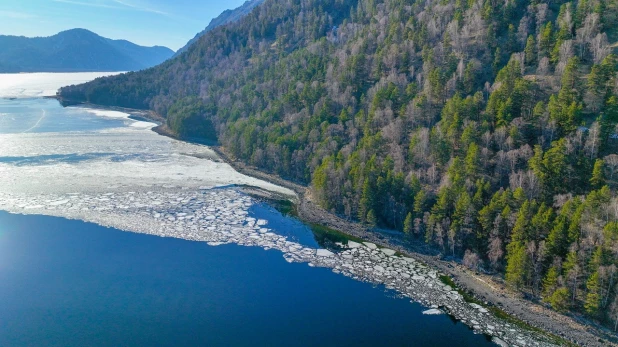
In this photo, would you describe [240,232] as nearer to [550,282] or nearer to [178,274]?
[178,274]

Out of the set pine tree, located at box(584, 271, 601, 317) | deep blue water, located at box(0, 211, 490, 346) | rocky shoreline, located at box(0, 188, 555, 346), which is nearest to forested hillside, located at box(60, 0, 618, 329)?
pine tree, located at box(584, 271, 601, 317)

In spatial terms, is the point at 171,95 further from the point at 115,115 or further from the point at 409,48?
the point at 409,48

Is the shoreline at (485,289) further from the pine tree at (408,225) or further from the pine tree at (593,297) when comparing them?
the pine tree at (408,225)

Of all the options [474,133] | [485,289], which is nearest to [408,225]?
[485,289]

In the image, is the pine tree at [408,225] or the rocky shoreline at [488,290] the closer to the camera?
the rocky shoreline at [488,290]

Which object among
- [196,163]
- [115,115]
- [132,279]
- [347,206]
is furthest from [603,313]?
[115,115]

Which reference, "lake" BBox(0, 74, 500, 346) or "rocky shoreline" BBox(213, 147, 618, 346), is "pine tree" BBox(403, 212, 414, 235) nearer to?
"rocky shoreline" BBox(213, 147, 618, 346)

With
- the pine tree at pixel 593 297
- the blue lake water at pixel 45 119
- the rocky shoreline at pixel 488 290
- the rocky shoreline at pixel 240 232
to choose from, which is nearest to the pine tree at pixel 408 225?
the rocky shoreline at pixel 488 290
